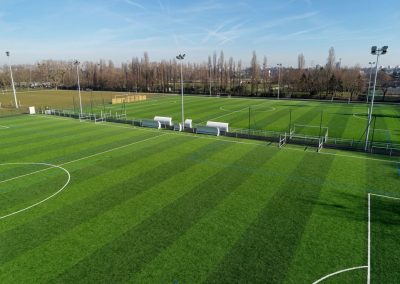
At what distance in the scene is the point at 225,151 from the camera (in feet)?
82.5

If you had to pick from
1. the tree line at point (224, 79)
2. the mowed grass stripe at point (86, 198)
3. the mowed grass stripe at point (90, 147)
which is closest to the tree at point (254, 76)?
the tree line at point (224, 79)

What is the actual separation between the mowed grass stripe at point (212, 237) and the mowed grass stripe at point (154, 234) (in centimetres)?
34

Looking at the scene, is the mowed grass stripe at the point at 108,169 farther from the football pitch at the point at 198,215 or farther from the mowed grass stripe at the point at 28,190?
the mowed grass stripe at the point at 28,190

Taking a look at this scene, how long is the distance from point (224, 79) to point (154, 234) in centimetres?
10077

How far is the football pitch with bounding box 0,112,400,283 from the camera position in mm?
10375

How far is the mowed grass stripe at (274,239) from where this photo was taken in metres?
10.1

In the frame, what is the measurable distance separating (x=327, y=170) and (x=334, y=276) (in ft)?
37.1

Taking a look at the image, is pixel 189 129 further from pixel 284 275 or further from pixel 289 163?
pixel 284 275

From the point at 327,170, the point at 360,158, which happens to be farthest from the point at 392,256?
the point at 360,158

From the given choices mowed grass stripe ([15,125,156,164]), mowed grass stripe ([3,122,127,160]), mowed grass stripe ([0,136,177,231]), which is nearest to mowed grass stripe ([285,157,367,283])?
mowed grass stripe ([0,136,177,231])

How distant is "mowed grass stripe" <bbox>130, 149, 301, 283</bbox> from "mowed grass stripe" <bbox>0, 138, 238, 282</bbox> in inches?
109

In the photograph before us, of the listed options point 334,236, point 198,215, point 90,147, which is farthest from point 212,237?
point 90,147

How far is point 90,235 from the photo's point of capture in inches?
492

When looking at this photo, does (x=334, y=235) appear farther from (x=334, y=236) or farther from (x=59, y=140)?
(x=59, y=140)
